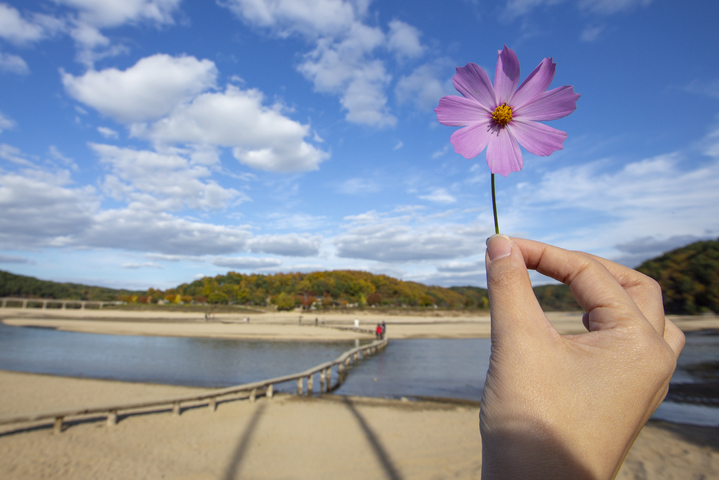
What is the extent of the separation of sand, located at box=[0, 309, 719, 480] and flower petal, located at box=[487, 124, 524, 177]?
25.8 ft

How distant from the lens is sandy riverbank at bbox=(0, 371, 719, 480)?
7355mm

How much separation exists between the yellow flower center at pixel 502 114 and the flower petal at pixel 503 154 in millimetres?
24

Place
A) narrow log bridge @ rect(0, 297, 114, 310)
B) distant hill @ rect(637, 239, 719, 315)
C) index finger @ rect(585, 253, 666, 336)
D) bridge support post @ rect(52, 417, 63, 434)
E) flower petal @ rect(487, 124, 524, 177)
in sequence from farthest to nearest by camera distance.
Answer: narrow log bridge @ rect(0, 297, 114, 310)
distant hill @ rect(637, 239, 719, 315)
bridge support post @ rect(52, 417, 63, 434)
index finger @ rect(585, 253, 666, 336)
flower petal @ rect(487, 124, 524, 177)

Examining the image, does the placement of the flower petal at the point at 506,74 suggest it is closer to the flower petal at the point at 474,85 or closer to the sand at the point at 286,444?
the flower petal at the point at 474,85

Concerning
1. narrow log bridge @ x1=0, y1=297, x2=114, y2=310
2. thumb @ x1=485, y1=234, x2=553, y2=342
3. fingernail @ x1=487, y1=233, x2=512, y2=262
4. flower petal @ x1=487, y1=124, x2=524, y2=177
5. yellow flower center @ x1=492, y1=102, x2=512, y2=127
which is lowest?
narrow log bridge @ x1=0, y1=297, x2=114, y2=310

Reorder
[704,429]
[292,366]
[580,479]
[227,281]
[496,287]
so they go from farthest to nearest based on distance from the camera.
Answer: [227,281]
[292,366]
[704,429]
[496,287]
[580,479]

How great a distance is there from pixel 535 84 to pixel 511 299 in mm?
563

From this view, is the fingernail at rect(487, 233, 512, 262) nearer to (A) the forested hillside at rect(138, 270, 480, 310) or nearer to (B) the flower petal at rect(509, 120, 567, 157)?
(B) the flower petal at rect(509, 120, 567, 157)

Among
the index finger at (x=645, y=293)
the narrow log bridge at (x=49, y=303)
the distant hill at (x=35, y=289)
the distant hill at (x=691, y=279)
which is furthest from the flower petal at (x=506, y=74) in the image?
the distant hill at (x=35, y=289)

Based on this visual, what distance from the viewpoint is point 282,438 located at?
945 centimetres

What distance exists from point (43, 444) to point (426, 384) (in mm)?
14556

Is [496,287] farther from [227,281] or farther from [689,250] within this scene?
[227,281]

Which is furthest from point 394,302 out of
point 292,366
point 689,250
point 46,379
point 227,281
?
point 46,379

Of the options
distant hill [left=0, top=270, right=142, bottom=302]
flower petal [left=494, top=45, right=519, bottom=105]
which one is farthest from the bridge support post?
distant hill [left=0, top=270, right=142, bottom=302]
